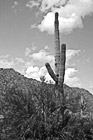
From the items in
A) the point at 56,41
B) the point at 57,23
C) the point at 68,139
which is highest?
the point at 57,23

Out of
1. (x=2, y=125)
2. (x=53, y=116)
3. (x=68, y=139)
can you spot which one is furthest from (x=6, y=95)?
(x=68, y=139)

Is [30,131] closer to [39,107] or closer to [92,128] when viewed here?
[39,107]

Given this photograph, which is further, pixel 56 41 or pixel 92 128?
pixel 56 41

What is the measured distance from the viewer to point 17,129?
1501cm

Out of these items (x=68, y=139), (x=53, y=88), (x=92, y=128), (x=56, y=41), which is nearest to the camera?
(x=68, y=139)

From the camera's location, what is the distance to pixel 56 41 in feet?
60.3

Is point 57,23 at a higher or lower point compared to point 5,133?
higher

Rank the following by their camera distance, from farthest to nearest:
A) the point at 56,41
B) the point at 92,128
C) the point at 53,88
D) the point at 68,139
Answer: the point at 56,41 < the point at 53,88 < the point at 92,128 < the point at 68,139

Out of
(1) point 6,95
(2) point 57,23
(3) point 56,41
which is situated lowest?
(1) point 6,95

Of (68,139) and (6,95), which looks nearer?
(68,139)

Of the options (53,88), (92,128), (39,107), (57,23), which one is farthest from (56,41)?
(92,128)

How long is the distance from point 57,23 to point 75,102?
532cm

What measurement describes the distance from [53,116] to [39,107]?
2.97 ft

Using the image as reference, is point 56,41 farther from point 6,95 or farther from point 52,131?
point 52,131
